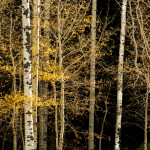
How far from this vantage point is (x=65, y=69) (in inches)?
Answer: 362

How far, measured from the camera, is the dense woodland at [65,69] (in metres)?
8.09

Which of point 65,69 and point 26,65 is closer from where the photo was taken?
point 26,65

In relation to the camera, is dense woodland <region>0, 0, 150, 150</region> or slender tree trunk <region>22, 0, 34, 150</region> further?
dense woodland <region>0, 0, 150, 150</region>

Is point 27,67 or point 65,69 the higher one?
point 65,69

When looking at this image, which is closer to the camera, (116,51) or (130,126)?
(130,126)

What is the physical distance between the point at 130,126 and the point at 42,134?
18.4 ft

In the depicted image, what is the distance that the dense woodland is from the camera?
8.09 m

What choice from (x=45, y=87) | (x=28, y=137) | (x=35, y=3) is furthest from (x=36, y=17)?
(x=28, y=137)

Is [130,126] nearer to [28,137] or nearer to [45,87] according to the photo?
[45,87]

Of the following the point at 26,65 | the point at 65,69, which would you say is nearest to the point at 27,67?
the point at 26,65

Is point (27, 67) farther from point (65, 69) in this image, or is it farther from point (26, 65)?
point (65, 69)

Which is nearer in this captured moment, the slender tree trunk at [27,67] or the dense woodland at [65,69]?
the slender tree trunk at [27,67]

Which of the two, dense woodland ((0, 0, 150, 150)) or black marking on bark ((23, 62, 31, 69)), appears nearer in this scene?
black marking on bark ((23, 62, 31, 69))

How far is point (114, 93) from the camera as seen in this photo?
1409cm
